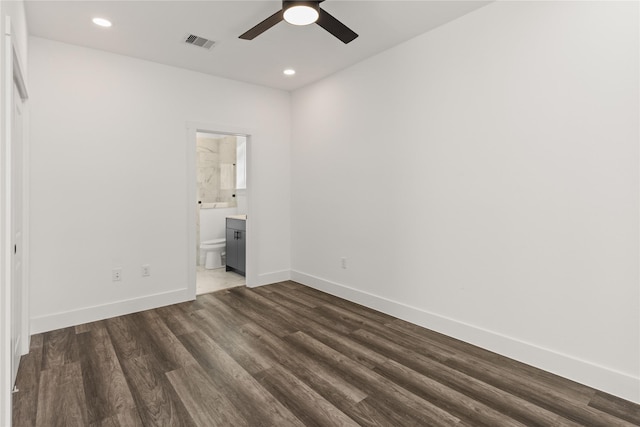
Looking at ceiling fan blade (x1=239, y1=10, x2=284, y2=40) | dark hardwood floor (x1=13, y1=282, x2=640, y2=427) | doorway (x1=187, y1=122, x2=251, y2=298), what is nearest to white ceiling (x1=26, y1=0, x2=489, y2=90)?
ceiling fan blade (x1=239, y1=10, x2=284, y2=40)

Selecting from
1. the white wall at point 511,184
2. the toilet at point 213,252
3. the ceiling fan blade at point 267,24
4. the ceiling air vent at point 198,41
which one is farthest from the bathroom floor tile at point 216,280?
the ceiling fan blade at point 267,24

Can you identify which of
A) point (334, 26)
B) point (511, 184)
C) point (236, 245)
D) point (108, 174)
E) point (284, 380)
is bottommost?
point (284, 380)

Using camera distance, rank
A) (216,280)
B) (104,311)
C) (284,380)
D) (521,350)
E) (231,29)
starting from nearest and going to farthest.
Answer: (284,380), (521,350), (231,29), (104,311), (216,280)

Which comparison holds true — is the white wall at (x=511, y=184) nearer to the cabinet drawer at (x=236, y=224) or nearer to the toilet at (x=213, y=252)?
the cabinet drawer at (x=236, y=224)

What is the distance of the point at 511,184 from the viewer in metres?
2.59

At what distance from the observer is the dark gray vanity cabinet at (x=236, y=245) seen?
507 centimetres

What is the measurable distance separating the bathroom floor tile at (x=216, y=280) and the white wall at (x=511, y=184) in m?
1.85

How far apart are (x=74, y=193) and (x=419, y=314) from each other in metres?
3.51

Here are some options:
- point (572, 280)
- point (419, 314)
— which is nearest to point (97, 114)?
point (419, 314)

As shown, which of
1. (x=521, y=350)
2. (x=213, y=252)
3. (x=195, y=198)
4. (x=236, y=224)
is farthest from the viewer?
(x=213, y=252)

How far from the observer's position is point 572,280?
2312 millimetres

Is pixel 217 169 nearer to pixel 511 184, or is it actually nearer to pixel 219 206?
pixel 219 206

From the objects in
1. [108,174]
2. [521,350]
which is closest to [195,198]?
[108,174]

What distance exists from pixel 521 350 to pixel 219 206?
528 cm
